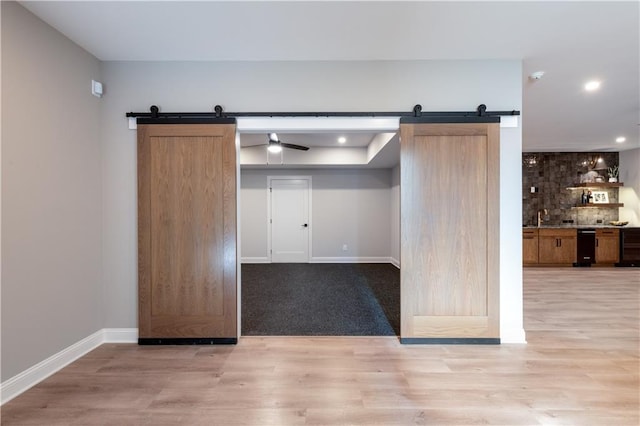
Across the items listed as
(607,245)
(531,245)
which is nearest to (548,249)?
(531,245)

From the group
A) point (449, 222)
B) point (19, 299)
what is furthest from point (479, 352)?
point (19, 299)

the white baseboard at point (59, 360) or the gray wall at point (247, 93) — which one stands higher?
the gray wall at point (247, 93)

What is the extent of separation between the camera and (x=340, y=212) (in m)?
6.93

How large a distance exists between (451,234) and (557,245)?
18.0ft

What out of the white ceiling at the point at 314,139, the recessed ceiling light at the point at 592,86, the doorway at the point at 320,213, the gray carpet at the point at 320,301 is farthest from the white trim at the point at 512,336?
the white ceiling at the point at 314,139

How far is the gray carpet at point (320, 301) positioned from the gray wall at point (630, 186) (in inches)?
223

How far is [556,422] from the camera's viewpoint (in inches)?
68.1

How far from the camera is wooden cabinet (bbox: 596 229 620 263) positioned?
21.0ft

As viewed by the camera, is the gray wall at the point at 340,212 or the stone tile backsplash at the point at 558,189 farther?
the stone tile backsplash at the point at 558,189

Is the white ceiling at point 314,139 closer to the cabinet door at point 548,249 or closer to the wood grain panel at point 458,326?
the wood grain panel at point 458,326

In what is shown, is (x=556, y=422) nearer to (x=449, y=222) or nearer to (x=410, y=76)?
(x=449, y=222)

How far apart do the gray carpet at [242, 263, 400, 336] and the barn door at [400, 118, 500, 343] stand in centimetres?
53

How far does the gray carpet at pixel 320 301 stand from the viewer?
10.1 feet

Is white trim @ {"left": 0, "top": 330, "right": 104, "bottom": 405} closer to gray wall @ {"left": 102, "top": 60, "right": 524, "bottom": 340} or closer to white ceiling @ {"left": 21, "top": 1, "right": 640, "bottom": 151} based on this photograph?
gray wall @ {"left": 102, "top": 60, "right": 524, "bottom": 340}
